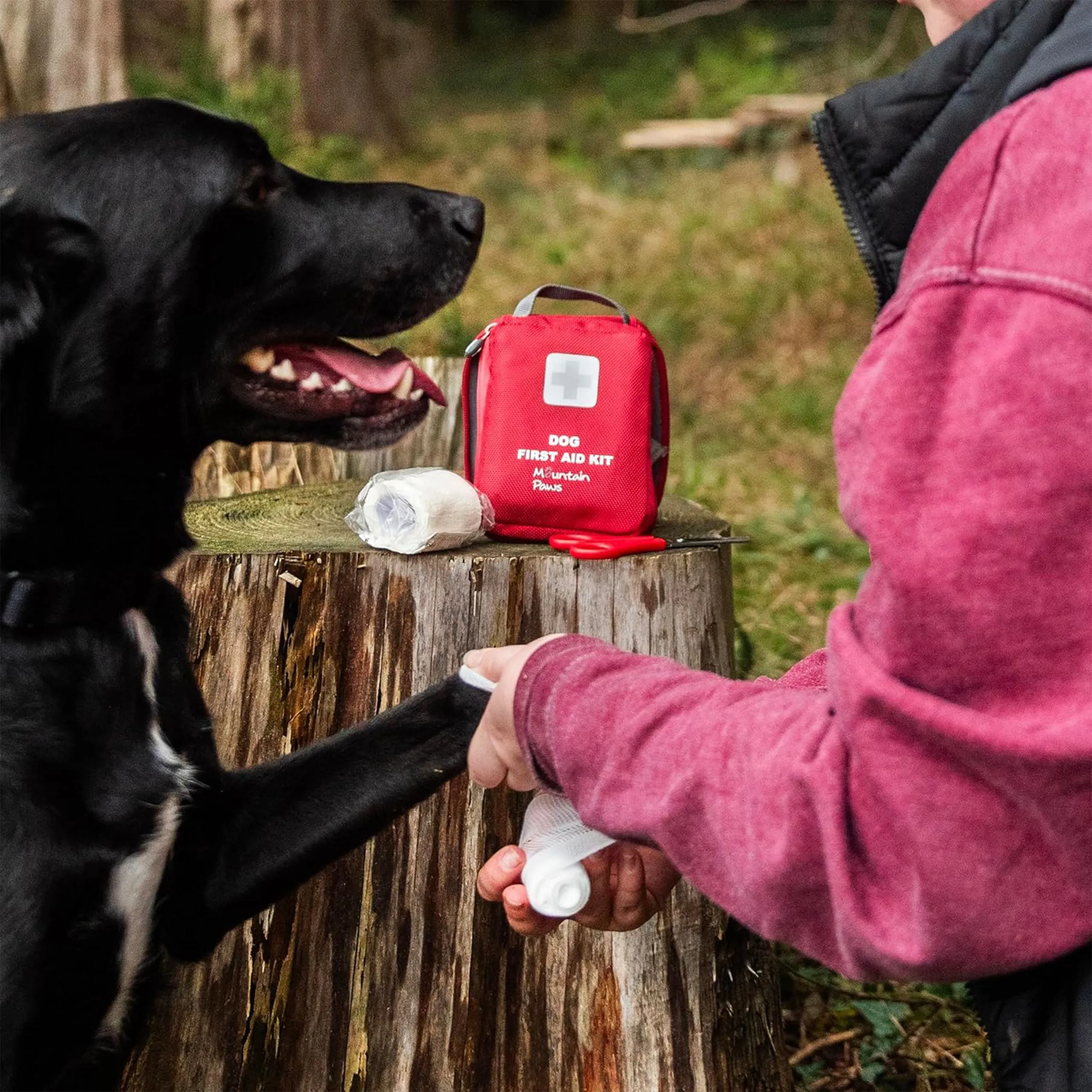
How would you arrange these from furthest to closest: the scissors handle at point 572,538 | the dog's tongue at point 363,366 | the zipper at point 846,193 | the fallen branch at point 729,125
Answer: the fallen branch at point 729,125 < the scissors handle at point 572,538 < the dog's tongue at point 363,366 < the zipper at point 846,193

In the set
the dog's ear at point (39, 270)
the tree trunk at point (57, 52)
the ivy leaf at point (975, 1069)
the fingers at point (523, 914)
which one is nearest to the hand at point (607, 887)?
the fingers at point (523, 914)

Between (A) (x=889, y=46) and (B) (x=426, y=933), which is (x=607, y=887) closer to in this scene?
(B) (x=426, y=933)

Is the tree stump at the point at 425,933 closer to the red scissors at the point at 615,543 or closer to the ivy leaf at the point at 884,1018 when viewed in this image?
the red scissors at the point at 615,543

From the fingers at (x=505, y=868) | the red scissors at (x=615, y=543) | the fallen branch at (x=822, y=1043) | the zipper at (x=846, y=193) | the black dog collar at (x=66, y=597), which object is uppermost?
the zipper at (x=846, y=193)

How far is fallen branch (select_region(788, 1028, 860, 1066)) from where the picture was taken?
7.13ft

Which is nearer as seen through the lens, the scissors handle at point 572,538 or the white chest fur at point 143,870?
the white chest fur at point 143,870

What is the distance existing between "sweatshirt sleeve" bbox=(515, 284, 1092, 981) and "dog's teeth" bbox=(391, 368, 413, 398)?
929 mm

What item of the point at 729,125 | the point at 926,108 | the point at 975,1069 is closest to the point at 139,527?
the point at 926,108

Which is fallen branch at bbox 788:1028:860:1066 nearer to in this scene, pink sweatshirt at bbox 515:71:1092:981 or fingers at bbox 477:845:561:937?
fingers at bbox 477:845:561:937

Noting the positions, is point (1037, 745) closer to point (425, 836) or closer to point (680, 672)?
point (680, 672)

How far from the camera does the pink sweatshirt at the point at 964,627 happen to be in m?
0.94

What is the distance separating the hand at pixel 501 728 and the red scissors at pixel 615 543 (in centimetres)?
53

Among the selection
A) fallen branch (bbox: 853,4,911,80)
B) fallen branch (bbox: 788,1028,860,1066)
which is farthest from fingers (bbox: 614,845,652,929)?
fallen branch (bbox: 853,4,911,80)

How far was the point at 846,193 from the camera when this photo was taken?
117cm
